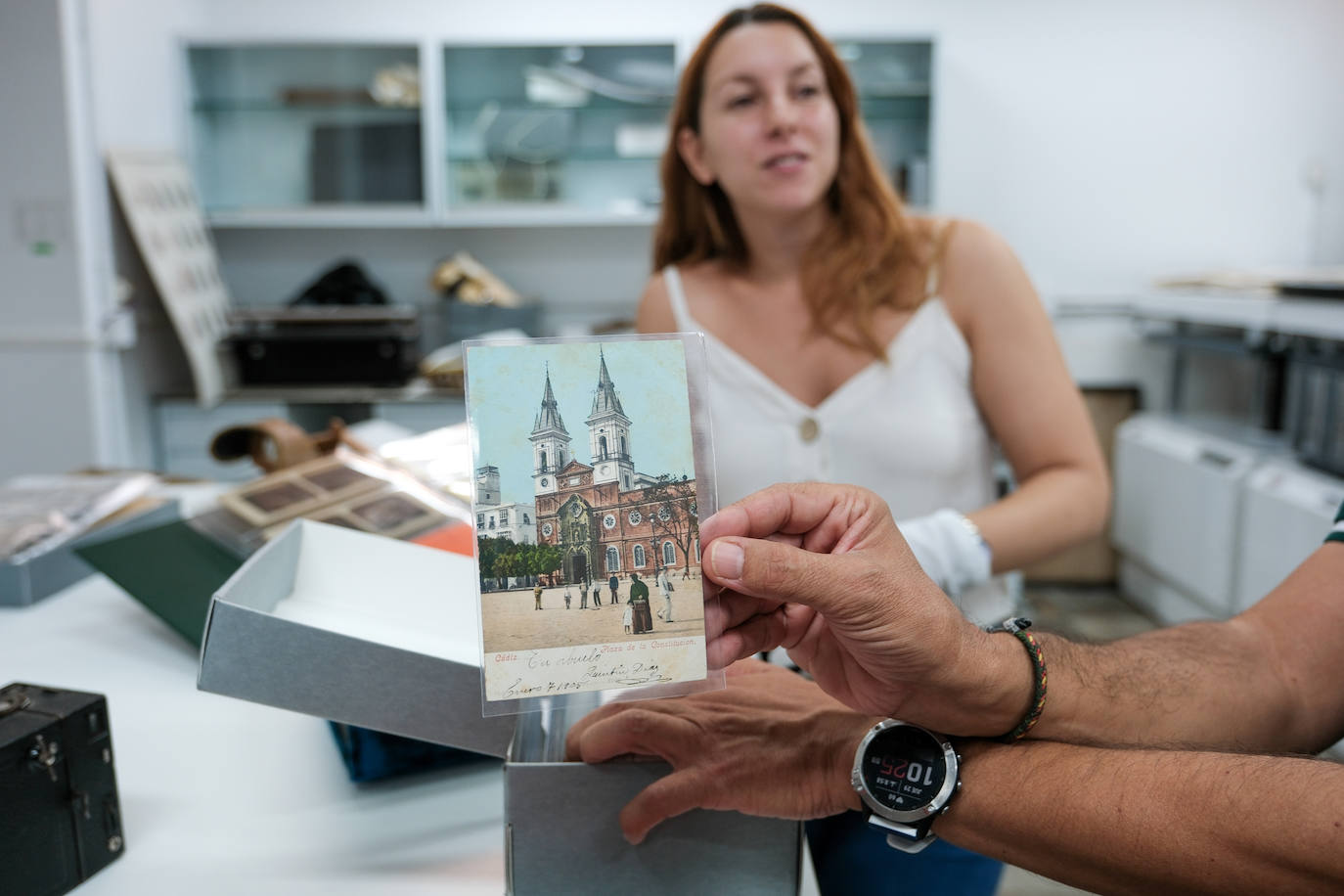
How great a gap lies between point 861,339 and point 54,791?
104 cm

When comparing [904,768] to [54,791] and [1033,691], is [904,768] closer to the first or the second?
[1033,691]

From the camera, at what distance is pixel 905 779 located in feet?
2.38

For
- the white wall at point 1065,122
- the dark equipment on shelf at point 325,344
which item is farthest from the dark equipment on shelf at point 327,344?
the white wall at point 1065,122

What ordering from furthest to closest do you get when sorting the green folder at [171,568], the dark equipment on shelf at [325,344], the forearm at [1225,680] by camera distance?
the dark equipment on shelf at [325,344] < the green folder at [171,568] < the forearm at [1225,680]

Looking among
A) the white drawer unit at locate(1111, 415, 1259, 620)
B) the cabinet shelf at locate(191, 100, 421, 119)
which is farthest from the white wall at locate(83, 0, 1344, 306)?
the white drawer unit at locate(1111, 415, 1259, 620)

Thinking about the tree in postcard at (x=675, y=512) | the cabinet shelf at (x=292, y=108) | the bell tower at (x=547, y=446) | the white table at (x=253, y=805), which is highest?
the cabinet shelf at (x=292, y=108)

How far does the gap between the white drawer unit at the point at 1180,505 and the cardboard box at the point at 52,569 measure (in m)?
2.84

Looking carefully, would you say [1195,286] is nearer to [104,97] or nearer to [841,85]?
[841,85]

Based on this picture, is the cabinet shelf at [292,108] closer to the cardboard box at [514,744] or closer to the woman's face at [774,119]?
the woman's face at [774,119]

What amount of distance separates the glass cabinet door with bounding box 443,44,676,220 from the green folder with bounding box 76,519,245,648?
8.64 feet

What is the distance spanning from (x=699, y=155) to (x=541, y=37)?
7.33ft

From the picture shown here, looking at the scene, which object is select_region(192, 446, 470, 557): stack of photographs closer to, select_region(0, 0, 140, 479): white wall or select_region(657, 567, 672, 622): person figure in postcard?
select_region(657, 567, 672, 622): person figure in postcard

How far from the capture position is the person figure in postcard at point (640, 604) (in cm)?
60

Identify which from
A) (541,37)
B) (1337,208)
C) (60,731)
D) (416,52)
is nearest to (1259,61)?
(1337,208)
